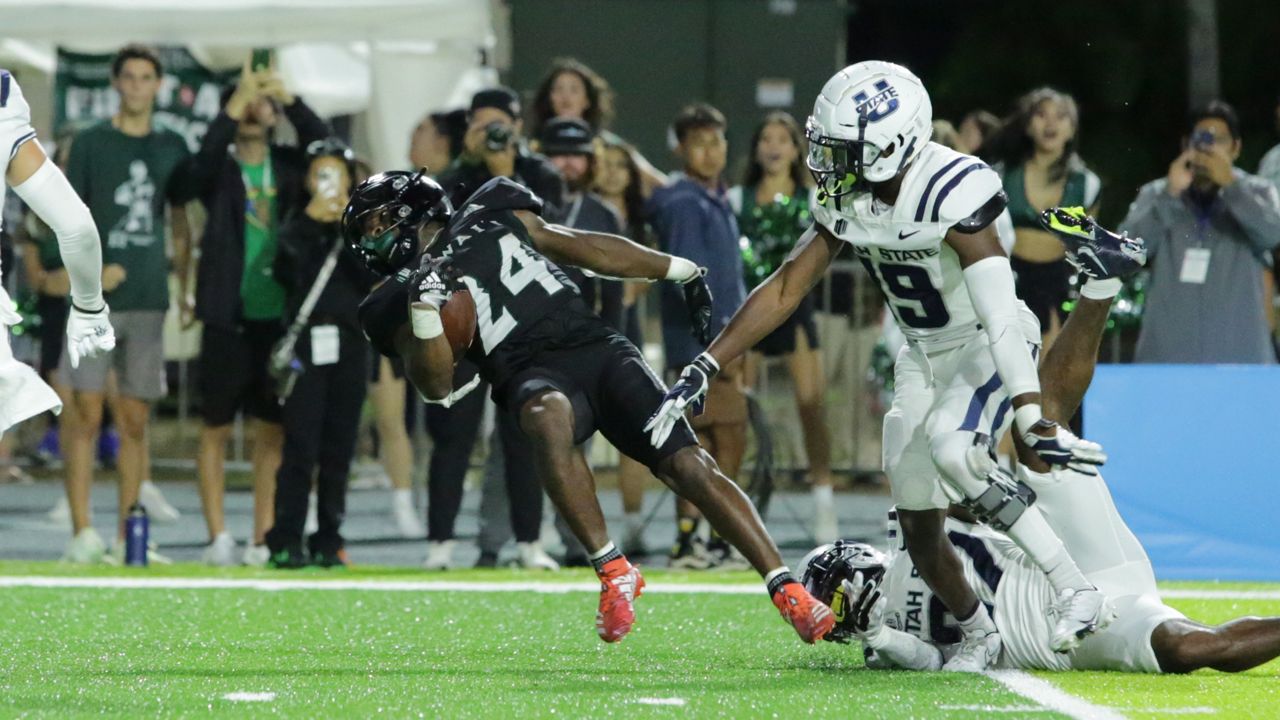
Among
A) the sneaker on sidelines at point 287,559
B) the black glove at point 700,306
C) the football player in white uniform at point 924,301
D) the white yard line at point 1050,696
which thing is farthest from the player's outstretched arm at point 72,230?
the sneaker on sidelines at point 287,559

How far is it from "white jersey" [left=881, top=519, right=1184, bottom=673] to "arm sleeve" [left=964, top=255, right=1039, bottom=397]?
61cm

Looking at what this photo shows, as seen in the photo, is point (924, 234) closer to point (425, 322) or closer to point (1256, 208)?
point (425, 322)

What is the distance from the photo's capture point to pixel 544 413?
6082 mm

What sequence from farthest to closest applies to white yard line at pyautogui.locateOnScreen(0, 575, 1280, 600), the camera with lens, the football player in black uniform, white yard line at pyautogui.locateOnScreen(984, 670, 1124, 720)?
the camera with lens → white yard line at pyautogui.locateOnScreen(0, 575, 1280, 600) → the football player in black uniform → white yard line at pyautogui.locateOnScreen(984, 670, 1124, 720)

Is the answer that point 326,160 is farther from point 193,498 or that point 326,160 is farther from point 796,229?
point 193,498

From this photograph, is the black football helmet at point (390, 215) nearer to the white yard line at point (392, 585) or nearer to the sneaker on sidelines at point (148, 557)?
the white yard line at point (392, 585)

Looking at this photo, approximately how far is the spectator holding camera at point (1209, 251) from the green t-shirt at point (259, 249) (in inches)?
151

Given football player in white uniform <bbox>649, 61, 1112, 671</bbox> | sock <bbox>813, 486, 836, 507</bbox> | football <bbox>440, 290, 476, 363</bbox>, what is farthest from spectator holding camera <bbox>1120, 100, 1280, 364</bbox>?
football <bbox>440, 290, 476, 363</bbox>

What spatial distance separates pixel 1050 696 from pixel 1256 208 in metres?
4.31

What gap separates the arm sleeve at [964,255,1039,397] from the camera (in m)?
5.54

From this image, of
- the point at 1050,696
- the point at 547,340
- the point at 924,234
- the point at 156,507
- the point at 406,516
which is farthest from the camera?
the point at 156,507

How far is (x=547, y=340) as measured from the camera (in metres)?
6.38

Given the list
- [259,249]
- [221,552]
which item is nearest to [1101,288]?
[259,249]

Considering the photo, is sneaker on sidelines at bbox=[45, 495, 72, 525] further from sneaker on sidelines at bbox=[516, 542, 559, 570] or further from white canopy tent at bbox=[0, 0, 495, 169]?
sneaker on sidelines at bbox=[516, 542, 559, 570]
